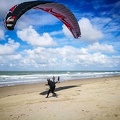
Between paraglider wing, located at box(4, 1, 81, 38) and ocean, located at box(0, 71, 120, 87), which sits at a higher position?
paraglider wing, located at box(4, 1, 81, 38)

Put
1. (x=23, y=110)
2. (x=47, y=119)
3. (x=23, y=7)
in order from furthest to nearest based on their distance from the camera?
(x=23, y=7) < (x=23, y=110) < (x=47, y=119)

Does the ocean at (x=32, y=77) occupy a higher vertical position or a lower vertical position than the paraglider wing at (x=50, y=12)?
lower

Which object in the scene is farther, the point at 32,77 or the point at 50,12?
the point at 32,77

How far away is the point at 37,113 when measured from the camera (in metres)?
6.72

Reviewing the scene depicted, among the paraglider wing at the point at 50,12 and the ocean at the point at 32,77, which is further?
the ocean at the point at 32,77

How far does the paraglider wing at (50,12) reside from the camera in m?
7.30

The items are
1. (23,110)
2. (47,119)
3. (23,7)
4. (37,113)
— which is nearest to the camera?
(47,119)

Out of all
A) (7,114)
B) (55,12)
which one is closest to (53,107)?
(7,114)

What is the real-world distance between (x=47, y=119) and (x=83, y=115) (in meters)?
1.29

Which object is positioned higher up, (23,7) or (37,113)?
(23,7)

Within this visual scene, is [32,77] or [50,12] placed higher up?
[50,12]

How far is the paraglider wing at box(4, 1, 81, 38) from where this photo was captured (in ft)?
23.9

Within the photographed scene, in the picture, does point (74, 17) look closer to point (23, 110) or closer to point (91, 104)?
point (91, 104)

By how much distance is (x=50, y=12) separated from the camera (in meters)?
11.8
